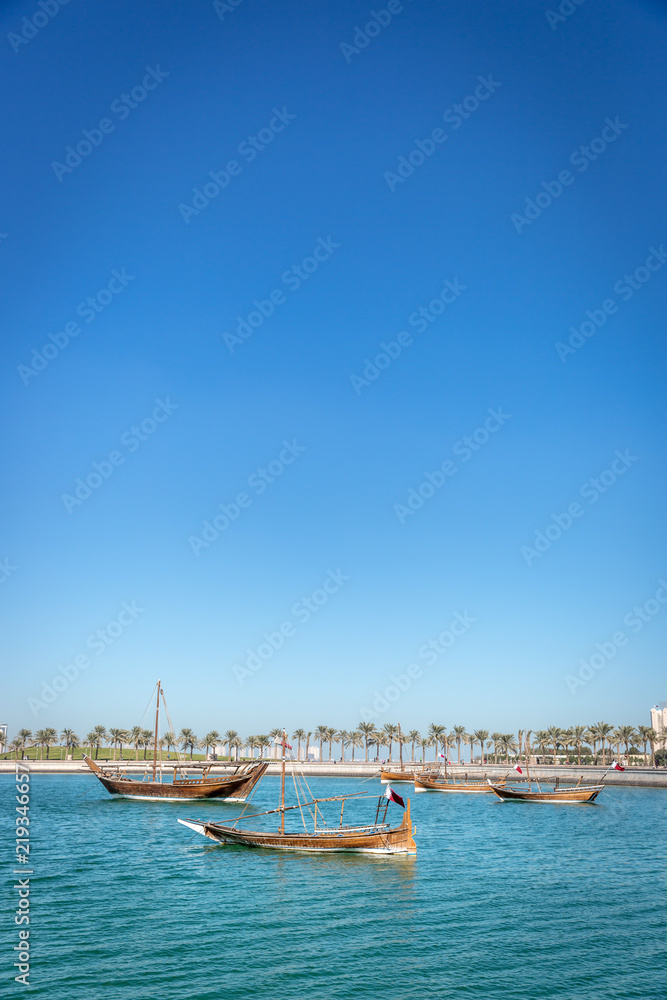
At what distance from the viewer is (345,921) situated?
97.5 feet

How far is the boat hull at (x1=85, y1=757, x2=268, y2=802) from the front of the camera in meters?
85.4

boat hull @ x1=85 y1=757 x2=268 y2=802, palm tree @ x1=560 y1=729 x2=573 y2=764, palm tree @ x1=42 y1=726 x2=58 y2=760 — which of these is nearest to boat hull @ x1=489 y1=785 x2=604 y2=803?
boat hull @ x1=85 y1=757 x2=268 y2=802

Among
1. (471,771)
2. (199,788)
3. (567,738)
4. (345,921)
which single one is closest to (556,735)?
(567,738)

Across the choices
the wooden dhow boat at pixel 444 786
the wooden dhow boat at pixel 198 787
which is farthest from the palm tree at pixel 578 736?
the wooden dhow boat at pixel 198 787

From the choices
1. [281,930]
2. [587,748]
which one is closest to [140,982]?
[281,930]

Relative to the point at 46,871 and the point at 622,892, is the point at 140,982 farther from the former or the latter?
the point at 622,892

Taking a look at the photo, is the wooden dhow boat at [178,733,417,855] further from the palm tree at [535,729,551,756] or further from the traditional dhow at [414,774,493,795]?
the palm tree at [535,729,551,756]

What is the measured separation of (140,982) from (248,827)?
157 ft

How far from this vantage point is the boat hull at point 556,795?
90.0m

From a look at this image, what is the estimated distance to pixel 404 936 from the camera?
27609 millimetres

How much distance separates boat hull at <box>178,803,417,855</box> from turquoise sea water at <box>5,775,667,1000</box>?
908 mm

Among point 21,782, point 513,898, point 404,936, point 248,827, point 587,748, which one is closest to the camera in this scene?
point 21,782

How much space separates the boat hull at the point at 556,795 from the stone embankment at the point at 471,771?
69.6ft

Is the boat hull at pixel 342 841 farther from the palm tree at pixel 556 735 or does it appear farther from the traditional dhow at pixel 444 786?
the palm tree at pixel 556 735
